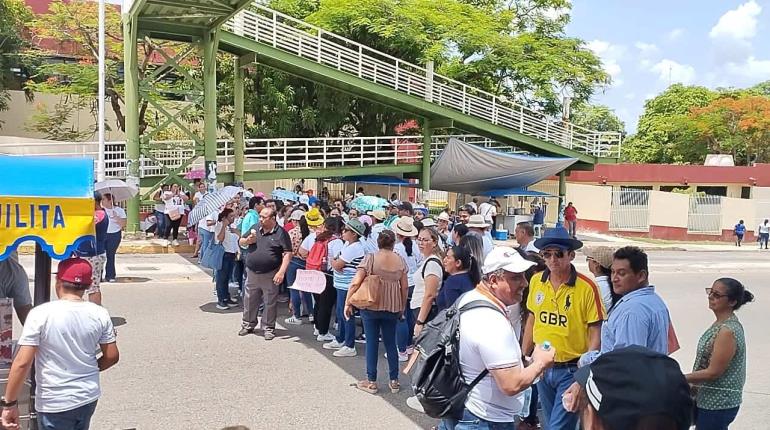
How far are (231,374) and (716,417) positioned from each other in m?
4.76

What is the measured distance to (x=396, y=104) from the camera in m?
24.3

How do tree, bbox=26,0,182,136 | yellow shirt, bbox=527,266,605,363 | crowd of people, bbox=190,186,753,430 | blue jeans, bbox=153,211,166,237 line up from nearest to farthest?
crowd of people, bbox=190,186,753,430
yellow shirt, bbox=527,266,605,363
blue jeans, bbox=153,211,166,237
tree, bbox=26,0,182,136

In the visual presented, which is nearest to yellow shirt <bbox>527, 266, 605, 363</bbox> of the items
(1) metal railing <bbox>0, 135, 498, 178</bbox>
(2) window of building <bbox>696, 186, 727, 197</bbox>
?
(1) metal railing <bbox>0, 135, 498, 178</bbox>

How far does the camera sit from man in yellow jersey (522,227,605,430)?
14.6 feet

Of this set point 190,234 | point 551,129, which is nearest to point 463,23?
point 551,129

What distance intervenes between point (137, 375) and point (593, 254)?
15.4 feet

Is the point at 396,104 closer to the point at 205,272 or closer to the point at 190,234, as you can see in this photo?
the point at 190,234

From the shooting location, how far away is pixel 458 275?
6.05 m

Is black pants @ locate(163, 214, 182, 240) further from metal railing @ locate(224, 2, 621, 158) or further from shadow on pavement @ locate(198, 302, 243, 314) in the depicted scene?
shadow on pavement @ locate(198, 302, 243, 314)

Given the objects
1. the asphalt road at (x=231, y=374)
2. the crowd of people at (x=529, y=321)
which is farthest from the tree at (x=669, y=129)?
the crowd of people at (x=529, y=321)

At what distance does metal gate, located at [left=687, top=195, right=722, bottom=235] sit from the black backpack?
30579mm

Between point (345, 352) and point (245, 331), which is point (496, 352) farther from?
point (245, 331)

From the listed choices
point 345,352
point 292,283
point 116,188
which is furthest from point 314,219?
point 116,188

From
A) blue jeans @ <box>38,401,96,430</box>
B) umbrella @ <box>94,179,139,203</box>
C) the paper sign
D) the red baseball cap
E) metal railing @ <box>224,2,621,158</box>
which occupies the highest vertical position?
metal railing @ <box>224,2,621,158</box>
